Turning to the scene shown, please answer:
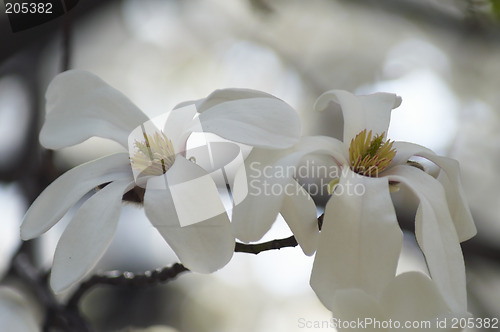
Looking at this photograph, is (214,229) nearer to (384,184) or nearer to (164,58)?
(384,184)

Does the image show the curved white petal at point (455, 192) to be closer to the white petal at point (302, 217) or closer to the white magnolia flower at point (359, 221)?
the white magnolia flower at point (359, 221)

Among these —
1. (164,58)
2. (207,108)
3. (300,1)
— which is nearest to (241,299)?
(164,58)

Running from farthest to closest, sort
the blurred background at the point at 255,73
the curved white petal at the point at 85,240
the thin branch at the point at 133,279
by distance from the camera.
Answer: the blurred background at the point at 255,73
the thin branch at the point at 133,279
the curved white petal at the point at 85,240

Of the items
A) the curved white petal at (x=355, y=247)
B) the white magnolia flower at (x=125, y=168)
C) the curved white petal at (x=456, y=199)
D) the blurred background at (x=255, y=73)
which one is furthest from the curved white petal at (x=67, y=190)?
the blurred background at (x=255, y=73)

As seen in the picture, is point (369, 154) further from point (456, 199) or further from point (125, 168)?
point (125, 168)

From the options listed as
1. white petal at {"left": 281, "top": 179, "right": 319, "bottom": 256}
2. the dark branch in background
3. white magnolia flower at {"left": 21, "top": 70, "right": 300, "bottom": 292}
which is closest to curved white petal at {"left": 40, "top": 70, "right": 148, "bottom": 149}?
white magnolia flower at {"left": 21, "top": 70, "right": 300, "bottom": 292}

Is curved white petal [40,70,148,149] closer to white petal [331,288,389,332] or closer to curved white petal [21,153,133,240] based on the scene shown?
curved white petal [21,153,133,240]
